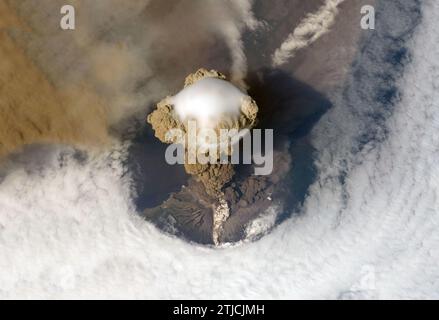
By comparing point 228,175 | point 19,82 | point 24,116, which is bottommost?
point 228,175

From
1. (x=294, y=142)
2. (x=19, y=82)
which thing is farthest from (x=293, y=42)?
(x=19, y=82)

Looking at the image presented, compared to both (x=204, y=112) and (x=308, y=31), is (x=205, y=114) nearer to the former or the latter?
(x=204, y=112)

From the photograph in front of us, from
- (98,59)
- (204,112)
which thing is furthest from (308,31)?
(98,59)

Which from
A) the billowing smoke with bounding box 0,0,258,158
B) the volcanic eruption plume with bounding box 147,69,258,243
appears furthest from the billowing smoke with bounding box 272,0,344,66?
the volcanic eruption plume with bounding box 147,69,258,243

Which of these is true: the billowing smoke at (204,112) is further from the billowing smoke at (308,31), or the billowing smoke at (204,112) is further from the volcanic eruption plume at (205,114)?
the billowing smoke at (308,31)

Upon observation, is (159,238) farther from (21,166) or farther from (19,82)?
(19,82)

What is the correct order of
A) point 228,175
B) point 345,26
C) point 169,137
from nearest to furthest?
1. point 169,137
2. point 228,175
3. point 345,26

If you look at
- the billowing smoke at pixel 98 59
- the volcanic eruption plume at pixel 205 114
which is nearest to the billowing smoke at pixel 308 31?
the billowing smoke at pixel 98 59

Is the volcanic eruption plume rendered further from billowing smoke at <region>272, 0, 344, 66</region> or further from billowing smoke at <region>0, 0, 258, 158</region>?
billowing smoke at <region>272, 0, 344, 66</region>
